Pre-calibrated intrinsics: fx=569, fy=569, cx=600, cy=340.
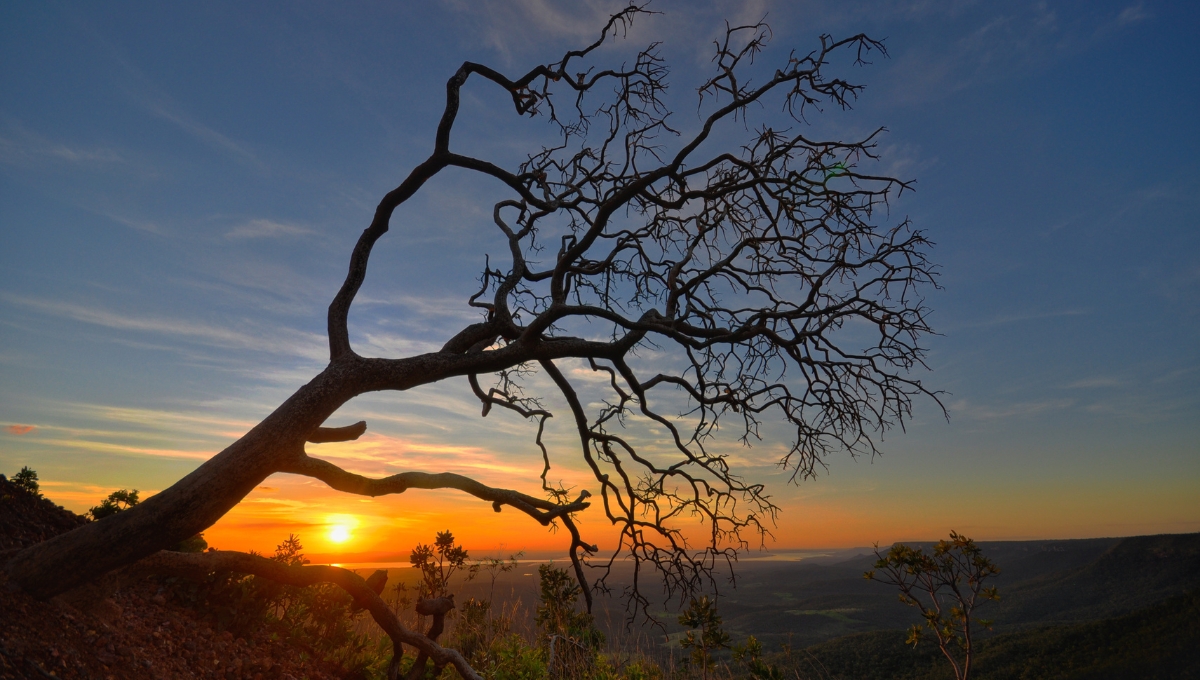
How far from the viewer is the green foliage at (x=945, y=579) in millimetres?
6520

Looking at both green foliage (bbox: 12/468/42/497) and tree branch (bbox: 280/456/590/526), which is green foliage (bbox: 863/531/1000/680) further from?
green foliage (bbox: 12/468/42/497)

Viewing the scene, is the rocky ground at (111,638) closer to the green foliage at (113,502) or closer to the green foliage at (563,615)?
the green foliage at (113,502)

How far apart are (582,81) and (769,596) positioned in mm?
102902

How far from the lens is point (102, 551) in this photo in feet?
16.1

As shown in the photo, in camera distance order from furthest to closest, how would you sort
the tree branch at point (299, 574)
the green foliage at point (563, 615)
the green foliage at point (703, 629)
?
1. the green foliage at point (563, 615)
2. the green foliage at point (703, 629)
3. the tree branch at point (299, 574)

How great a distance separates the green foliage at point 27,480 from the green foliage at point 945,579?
410 inches

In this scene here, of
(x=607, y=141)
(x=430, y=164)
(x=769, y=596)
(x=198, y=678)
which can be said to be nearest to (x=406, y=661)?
(x=198, y=678)

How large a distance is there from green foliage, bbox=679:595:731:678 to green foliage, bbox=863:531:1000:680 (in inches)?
77.5

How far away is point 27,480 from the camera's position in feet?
24.3

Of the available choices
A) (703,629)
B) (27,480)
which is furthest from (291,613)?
(703,629)

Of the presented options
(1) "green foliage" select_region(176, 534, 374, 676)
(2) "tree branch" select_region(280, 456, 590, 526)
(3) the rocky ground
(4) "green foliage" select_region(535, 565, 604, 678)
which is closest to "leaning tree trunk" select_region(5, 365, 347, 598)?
(3) the rocky ground

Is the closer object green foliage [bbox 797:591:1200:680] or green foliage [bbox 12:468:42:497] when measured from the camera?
green foliage [bbox 12:468:42:497]

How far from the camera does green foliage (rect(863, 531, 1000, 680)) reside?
6520 millimetres

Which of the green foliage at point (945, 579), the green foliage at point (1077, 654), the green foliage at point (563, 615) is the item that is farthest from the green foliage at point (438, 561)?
the green foliage at point (1077, 654)
